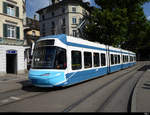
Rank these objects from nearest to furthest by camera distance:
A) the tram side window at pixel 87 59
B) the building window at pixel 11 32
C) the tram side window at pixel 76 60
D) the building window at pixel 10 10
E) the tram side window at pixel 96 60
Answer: the tram side window at pixel 76 60, the tram side window at pixel 87 59, the tram side window at pixel 96 60, the building window at pixel 11 32, the building window at pixel 10 10

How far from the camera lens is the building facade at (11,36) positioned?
1695 centimetres

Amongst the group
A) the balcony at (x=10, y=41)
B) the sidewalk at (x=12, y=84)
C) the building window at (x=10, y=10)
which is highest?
the building window at (x=10, y=10)

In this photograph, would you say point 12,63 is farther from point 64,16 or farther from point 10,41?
point 64,16

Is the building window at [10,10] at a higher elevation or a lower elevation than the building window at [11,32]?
higher

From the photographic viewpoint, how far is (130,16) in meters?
31.5

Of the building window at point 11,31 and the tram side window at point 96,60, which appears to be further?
the building window at point 11,31

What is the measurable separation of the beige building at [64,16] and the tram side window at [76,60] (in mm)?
24072

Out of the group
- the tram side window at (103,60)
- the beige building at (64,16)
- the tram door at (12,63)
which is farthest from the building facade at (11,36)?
the beige building at (64,16)

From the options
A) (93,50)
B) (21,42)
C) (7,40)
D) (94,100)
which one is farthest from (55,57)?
(21,42)

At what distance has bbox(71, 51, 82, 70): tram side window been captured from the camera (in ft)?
27.8

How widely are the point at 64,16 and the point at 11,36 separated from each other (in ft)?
57.3

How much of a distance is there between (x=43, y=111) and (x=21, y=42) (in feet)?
54.3

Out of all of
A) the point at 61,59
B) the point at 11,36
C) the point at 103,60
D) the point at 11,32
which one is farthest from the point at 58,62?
the point at 11,32

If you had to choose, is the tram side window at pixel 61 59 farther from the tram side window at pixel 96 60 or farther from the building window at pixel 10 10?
the building window at pixel 10 10
